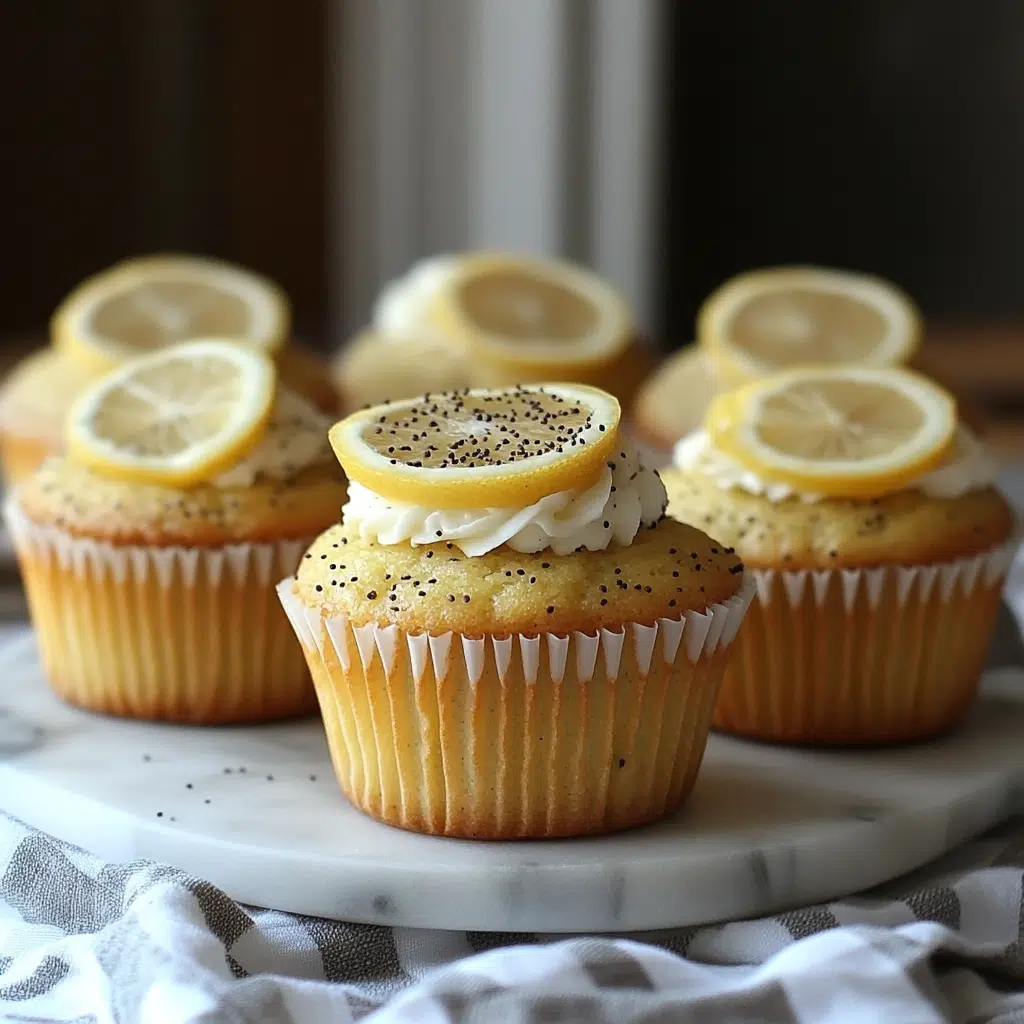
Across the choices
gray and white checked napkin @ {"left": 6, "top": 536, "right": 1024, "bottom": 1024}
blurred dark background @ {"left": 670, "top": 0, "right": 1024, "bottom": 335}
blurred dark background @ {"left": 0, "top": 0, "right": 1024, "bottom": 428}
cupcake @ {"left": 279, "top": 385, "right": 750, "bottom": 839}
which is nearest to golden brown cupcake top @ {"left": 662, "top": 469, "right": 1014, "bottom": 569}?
cupcake @ {"left": 279, "top": 385, "right": 750, "bottom": 839}

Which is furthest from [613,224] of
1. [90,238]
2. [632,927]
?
[632,927]

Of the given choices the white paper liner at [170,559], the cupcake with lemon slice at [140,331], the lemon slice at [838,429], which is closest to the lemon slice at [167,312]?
the cupcake with lemon slice at [140,331]

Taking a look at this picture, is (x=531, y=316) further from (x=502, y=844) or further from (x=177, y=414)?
(x=502, y=844)

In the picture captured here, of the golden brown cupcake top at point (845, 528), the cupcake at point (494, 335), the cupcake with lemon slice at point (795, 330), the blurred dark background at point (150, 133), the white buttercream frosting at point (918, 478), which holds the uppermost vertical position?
the white buttercream frosting at point (918, 478)

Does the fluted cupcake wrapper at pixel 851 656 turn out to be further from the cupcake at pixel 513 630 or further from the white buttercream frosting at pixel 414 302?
the white buttercream frosting at pixel 414 302

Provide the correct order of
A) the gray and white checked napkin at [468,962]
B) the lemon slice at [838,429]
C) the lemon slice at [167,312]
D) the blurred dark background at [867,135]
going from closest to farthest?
the gray and white checked napkin at [468,962] → the lemon slice at [838,429] → the lemon slice at [167,312] → the blurred dark background at [867,135]

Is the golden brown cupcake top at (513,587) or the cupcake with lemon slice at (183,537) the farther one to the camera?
the cupcake with lemon slice at (183,537)

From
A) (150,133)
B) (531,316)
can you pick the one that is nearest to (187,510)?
(531,316)
